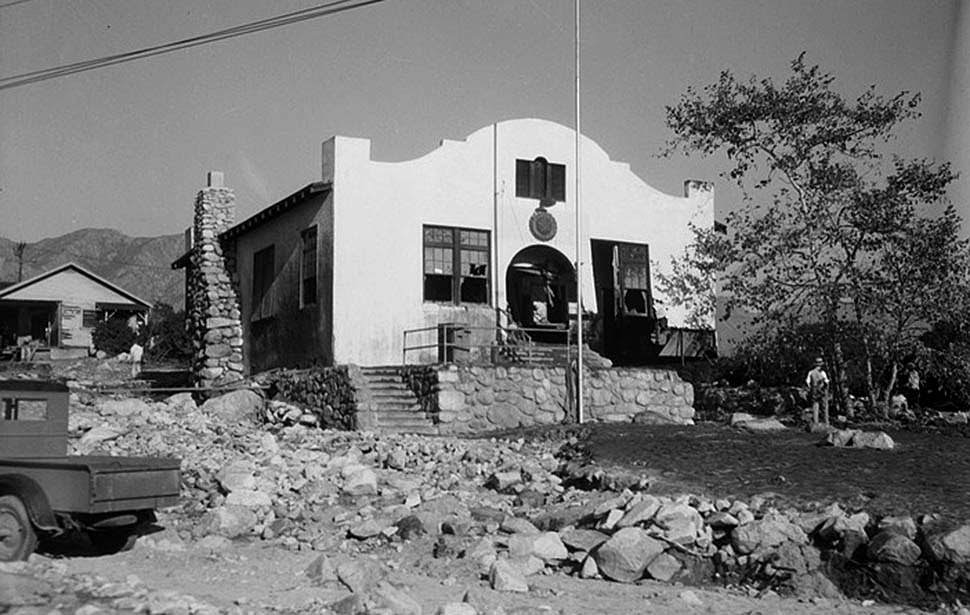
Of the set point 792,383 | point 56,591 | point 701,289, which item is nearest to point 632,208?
point 701,289

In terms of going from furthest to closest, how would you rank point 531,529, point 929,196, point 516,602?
point 929,196 < point 531,529 < point 516,602

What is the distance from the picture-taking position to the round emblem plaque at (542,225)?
25312mm

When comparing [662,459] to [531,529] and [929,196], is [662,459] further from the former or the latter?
[929,196]

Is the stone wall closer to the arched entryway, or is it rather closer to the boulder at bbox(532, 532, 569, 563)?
the arched entryway

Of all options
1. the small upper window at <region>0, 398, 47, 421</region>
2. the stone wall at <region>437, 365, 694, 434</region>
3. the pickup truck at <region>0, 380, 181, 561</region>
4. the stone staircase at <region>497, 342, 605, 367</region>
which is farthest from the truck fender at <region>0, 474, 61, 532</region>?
→ the stone staircase at <region>497, 342, 605, 367</region>

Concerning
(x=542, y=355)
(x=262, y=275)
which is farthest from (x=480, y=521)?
(x=262, y=275)

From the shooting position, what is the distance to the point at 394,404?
20.9 m

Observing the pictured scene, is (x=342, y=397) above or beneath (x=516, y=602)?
above

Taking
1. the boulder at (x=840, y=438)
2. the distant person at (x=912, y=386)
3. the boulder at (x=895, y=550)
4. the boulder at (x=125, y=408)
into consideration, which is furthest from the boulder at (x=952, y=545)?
the distant person at (x=912, y=386)

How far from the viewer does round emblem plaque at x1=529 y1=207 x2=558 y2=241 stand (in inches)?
997

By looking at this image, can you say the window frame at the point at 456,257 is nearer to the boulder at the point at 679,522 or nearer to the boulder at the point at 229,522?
the boulder at the point at 229,522

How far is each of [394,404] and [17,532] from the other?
38.5 feet

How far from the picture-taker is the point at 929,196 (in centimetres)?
2314

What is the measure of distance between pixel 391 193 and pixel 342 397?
5.43 m
